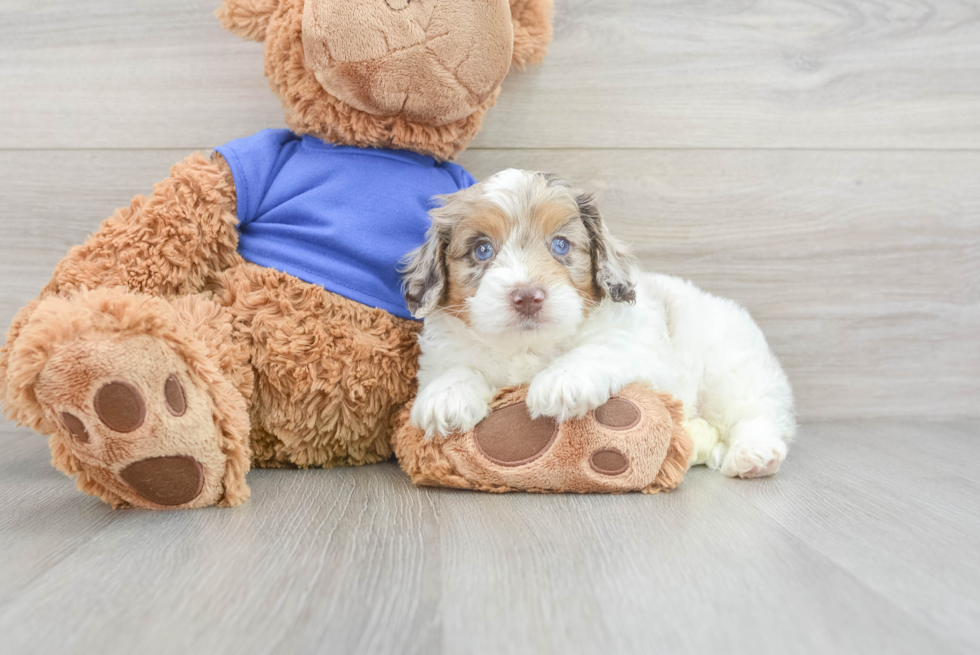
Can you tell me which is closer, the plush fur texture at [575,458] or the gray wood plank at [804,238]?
the plush fur texture at [575,458]

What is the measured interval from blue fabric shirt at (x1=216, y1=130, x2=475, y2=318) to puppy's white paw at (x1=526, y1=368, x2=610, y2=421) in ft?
1.46

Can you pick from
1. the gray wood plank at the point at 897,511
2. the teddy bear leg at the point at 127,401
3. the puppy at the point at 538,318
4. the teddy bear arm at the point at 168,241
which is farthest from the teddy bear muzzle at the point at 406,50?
the gray wood plank at the point at 897,511

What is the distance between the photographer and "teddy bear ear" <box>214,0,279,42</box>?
1.68 meters

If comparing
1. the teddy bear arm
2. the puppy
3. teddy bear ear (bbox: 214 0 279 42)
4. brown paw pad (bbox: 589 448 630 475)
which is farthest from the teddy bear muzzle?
brown paw pad (bbox: 589 448 630 475)

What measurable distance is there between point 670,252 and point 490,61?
2.96 feet

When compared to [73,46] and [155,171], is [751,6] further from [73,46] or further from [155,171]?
[73,46]

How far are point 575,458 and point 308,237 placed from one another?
0.81 m

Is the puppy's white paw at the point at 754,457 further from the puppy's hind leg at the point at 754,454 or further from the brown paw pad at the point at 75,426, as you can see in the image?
the brown paw pad at the point at 75,426

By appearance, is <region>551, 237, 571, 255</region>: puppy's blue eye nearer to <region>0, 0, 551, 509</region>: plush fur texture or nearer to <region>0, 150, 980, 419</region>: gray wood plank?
<region>0, 0, 551, 509</region>: plush fur texture

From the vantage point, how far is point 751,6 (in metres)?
2.16

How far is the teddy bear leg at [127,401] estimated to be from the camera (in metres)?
1.23

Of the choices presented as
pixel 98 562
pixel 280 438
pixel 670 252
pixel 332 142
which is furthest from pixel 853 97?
pixel 98 562

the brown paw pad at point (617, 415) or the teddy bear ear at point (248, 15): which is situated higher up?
A: the teddy bear ear at point (248, 15)

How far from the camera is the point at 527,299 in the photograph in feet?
4.63
